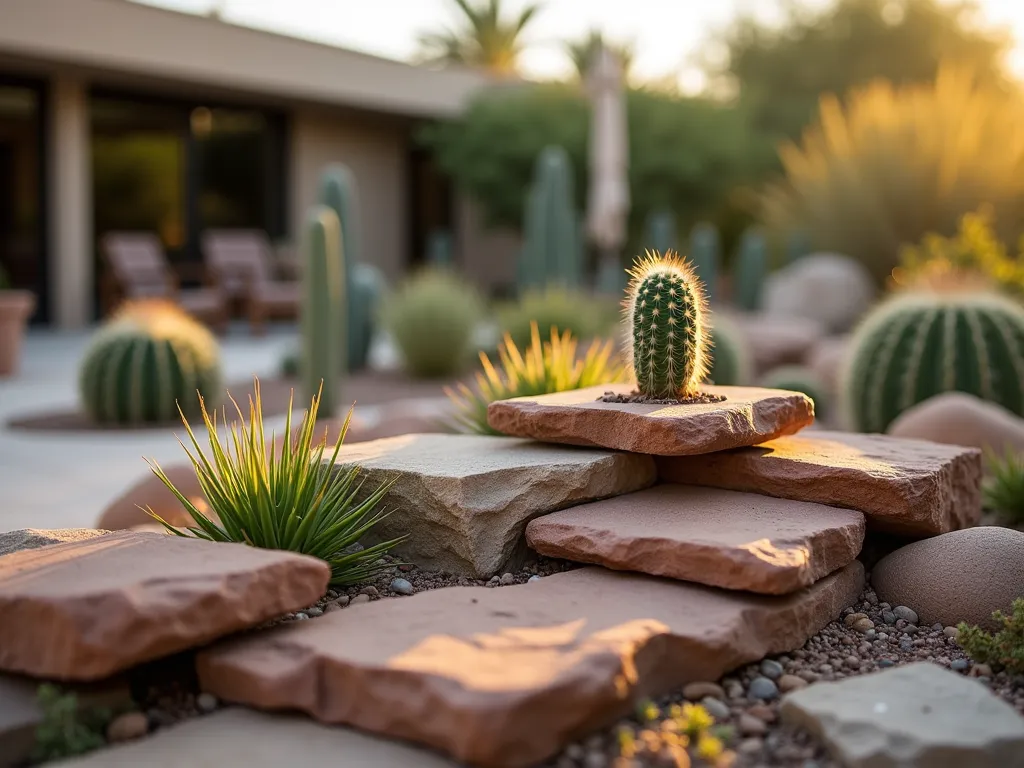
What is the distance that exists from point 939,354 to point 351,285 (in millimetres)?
6182

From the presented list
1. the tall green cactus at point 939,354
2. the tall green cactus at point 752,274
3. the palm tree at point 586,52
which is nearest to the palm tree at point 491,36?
the palm tree at point 586,52

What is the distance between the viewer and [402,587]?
3420mm

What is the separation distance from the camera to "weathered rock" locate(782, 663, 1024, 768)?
96.4 inches

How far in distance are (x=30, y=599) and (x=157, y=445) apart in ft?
16.7

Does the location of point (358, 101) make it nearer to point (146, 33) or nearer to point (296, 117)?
point (296, 117)

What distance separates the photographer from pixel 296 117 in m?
18.9

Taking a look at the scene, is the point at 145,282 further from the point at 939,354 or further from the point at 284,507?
the point at 284,507

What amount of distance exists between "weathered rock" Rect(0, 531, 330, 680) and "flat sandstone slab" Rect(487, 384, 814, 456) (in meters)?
1.13

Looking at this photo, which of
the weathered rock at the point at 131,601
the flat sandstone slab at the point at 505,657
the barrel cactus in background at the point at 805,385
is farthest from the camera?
the barrel cactus in background at the point at 805,385

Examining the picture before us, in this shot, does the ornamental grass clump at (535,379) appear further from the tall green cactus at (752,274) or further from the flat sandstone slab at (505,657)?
the tall green cactus at (752,274)

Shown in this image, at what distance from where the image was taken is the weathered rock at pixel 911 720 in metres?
2.45

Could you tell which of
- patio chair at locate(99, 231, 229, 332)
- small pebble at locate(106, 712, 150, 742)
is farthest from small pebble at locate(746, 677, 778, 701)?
patio chair at locate(99, 231, 229, 332)

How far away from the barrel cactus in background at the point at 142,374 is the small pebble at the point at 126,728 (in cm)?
580

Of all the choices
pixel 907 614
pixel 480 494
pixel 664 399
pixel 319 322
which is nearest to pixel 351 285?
pixel 319 322
